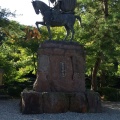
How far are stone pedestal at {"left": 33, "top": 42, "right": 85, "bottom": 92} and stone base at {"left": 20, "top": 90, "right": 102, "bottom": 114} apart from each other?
0.55 meters

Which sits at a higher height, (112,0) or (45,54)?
(112,0)

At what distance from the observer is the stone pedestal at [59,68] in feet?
33.4

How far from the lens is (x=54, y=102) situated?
9.52m

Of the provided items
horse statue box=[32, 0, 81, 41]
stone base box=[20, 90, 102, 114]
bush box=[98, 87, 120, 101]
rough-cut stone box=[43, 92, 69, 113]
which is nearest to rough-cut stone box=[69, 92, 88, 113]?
stone base box=[20, 90, 102, 114]

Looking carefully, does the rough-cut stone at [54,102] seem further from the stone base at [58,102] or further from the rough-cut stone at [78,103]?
the rough-cut stone at [78,103]

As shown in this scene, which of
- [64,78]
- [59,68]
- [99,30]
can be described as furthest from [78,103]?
[99,30]

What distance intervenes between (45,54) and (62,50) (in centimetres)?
62

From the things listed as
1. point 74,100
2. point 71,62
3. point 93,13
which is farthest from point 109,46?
point 74,100

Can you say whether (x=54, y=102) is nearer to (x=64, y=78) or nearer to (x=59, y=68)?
(x=64, y=78)

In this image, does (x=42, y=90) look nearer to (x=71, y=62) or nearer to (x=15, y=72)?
(x=71, y=62)

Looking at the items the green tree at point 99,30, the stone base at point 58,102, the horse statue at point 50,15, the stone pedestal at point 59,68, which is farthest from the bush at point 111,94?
the horse statue at point 50,15

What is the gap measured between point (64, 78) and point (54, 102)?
109cm

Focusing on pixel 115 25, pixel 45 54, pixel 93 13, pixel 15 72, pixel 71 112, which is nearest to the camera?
pixel 71 112

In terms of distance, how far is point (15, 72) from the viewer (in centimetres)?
1647
